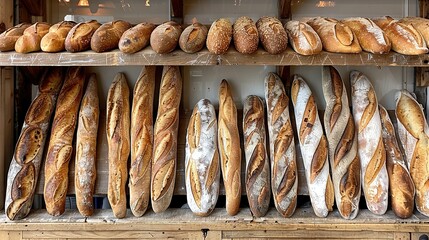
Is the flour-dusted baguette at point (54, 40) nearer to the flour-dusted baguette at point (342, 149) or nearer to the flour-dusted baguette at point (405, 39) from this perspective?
the flour-dusted baguette at point (342, 149)

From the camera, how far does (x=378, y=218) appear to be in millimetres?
1596

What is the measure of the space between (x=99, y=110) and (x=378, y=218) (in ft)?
4.46

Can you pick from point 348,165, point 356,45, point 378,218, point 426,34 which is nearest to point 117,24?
point 356,45

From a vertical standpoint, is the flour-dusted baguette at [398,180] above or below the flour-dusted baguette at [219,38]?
below

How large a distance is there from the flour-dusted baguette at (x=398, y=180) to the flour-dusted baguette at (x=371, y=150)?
3cm

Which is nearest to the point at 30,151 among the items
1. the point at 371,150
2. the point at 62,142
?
the point at 62,142

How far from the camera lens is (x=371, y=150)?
1.64 meters

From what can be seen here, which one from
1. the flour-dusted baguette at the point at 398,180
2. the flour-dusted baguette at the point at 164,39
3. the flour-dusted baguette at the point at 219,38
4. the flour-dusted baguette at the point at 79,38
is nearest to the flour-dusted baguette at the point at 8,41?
the flour-dusted baguette at the point at 79,38

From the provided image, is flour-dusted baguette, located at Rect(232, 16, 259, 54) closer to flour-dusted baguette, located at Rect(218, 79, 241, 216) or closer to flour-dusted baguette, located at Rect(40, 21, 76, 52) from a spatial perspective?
flour-dusted baguette, located at Rect(218, 79, 241, 216)

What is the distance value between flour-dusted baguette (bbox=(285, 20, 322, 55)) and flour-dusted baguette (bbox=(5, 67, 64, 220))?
43.7 inches

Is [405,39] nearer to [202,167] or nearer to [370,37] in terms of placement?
[370,37]

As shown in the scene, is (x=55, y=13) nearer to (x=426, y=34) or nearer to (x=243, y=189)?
(x=243, y=189)

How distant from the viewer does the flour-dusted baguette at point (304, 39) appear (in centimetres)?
140

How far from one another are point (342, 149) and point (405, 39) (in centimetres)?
50
